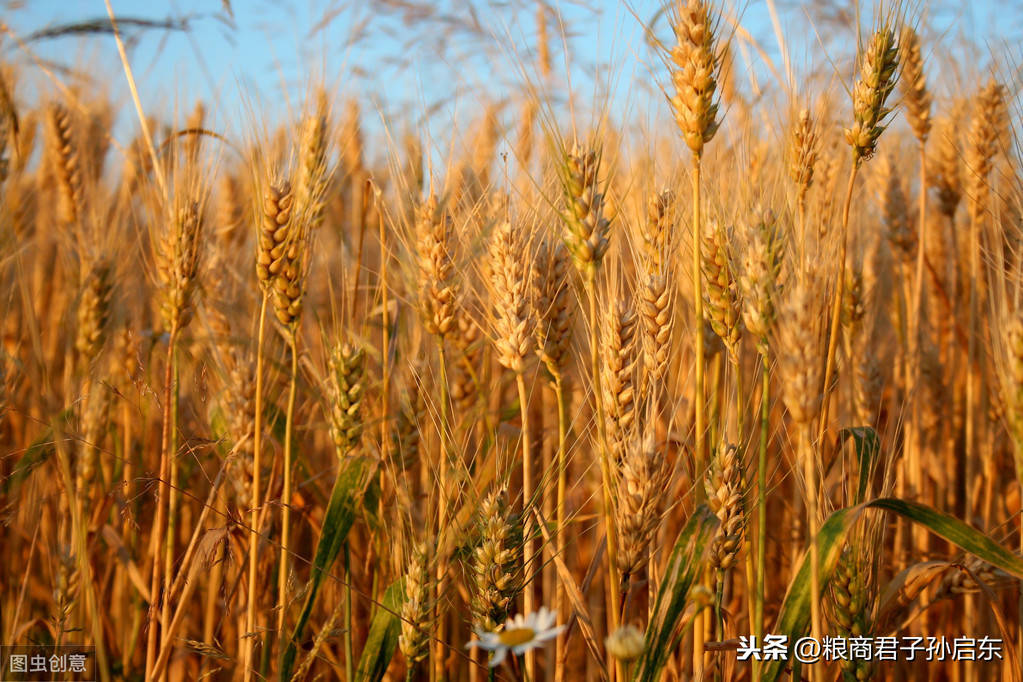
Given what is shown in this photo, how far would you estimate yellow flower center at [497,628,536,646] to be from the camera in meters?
1.15

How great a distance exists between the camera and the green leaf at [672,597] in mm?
1188

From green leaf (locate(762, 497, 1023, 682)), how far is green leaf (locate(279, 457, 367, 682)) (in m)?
0.81

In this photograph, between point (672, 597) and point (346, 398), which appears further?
point (346, 398)

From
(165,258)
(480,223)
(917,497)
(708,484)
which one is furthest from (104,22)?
(917,497)

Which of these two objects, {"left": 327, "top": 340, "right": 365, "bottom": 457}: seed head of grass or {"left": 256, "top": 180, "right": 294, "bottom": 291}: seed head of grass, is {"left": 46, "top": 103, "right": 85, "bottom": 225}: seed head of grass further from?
{"left": 327, "top": 340, "right": 365, "bottom": 457}: seed head of grass

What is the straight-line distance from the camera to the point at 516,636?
117 centimetres

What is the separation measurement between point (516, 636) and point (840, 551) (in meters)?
0.55

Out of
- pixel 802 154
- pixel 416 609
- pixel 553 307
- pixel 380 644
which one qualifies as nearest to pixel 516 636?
pixel 416 609

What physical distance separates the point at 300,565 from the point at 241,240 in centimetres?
165

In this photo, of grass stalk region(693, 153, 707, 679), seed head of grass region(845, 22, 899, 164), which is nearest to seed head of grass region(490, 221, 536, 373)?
grass stalk region(693, 153, 707, 679)

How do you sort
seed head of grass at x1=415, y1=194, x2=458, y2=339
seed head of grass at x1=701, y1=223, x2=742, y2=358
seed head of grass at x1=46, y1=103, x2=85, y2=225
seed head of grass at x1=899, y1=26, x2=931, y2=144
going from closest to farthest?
seed head of grass at x1=701, y1=223, x2=742, y2=358
seed head of grass at x1=415, y1=194, x2=458, y2=339
seed head of grass at x1=899, y1=26, x2=931, y2=144
seed head of grass at x1=46, y1=103, x2=85, y2=225

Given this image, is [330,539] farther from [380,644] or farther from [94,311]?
[94,311]

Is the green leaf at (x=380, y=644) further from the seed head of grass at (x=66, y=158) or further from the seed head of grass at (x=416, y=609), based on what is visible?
the seed head of grass at (x=66, y=158)

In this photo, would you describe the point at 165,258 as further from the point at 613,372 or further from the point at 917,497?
the point at 917,497
